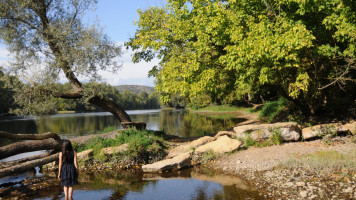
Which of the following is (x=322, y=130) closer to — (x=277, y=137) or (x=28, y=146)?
(x=277, y=137)

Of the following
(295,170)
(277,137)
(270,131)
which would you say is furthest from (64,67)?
(295,170)

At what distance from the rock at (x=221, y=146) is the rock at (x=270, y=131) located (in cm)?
80

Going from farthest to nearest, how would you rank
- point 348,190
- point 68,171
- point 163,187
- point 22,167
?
Result: point 22,167
point 163,187
point 68,171
point 348,190

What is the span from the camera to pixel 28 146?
12.2 m

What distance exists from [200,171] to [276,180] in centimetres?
341

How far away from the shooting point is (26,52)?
53.3 feet

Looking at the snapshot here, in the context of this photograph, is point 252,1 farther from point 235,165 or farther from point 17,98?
point 17,98

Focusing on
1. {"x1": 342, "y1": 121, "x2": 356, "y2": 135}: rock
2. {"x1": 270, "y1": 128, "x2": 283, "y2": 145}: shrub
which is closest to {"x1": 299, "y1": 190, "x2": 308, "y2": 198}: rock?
{"x1": 270, "y1": 128, "x2": 283, "y2": 145}: shrub

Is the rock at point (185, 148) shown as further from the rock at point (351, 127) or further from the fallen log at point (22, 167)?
the rock at point (351, 127)

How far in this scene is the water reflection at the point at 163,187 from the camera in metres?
8.31

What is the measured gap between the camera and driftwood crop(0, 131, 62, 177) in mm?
10555

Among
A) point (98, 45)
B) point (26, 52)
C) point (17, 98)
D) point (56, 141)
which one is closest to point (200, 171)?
point (56, 141)

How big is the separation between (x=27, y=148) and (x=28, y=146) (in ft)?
0.33

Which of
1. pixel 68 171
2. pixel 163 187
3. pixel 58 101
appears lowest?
pixel 163 187
